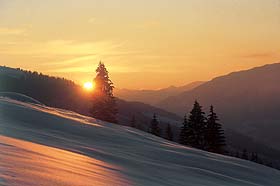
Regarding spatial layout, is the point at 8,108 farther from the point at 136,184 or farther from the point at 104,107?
the point at 104,107

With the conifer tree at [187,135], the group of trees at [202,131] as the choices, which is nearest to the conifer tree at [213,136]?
the group of trees at [202,131]

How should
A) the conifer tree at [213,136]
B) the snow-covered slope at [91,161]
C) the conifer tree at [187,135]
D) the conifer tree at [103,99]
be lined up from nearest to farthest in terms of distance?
1. the snow-covered slope at [91,161]
2. the conifer tree at [213,136]
3. the conifer tree at [187,135]
4. the conifer tree at [103,99]

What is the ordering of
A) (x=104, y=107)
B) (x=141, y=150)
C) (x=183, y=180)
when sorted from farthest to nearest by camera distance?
(x=104, y=107) < (x=141, y=150) < (x=183, y=180)

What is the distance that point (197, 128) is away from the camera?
43.1 meters

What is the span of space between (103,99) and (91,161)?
3500 cm

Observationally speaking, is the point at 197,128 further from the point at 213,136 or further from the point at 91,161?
the point at 91,161

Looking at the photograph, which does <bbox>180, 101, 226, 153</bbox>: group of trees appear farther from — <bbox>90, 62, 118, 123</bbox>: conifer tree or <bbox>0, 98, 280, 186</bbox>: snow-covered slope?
<bbox>0, 98, 280, 186</bbox>: snow-covered slope

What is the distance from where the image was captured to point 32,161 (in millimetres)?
9680

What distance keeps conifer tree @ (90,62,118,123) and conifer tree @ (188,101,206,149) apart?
8.41 m

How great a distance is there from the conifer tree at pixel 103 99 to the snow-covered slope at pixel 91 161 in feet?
74.0

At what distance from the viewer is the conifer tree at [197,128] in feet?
141

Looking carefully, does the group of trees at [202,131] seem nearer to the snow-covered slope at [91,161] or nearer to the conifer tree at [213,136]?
the conifer tree at [213,136]

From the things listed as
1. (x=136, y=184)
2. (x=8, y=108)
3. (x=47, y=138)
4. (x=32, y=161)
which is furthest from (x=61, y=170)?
(x=8, y=108)

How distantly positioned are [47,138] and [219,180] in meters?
6.07
